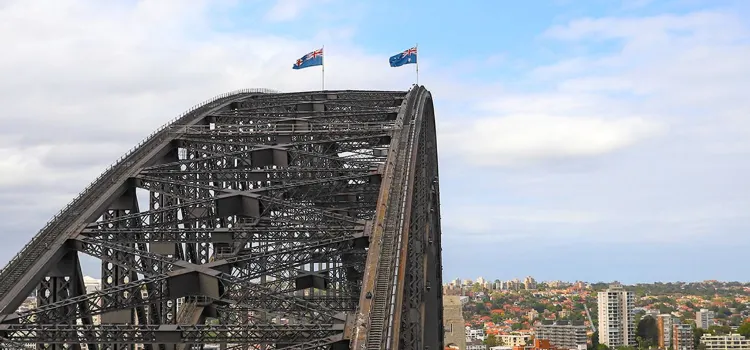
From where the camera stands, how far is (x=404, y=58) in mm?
56062

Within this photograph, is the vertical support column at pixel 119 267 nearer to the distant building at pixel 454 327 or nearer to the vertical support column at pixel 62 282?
the vertical support column at pixel 62 282

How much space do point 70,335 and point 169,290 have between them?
3041mm

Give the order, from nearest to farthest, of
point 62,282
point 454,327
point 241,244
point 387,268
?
point 387,268, point 62,282, point 241,244, point 454,327

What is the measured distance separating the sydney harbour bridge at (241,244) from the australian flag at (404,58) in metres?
10.3

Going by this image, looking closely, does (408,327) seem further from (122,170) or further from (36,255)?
(122,170)

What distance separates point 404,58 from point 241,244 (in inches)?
1018

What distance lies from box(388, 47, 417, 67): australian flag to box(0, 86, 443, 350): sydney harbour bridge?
33.9ft

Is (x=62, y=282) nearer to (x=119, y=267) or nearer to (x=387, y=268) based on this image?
(x=119, y=267)

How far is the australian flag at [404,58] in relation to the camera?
55.7 metres

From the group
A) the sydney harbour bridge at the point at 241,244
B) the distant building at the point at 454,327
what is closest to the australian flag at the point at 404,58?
the sydney harbour bridge at the point at 241,244

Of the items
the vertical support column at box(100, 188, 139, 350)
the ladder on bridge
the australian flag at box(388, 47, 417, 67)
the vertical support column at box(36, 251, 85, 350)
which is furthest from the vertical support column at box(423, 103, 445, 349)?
the vertical support column at box(36, 251, 85, 350)

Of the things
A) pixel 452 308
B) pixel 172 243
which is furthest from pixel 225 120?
pixel 452 308

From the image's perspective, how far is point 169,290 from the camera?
27000 mm

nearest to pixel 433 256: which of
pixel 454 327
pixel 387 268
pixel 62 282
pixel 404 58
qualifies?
pixel 404 58
